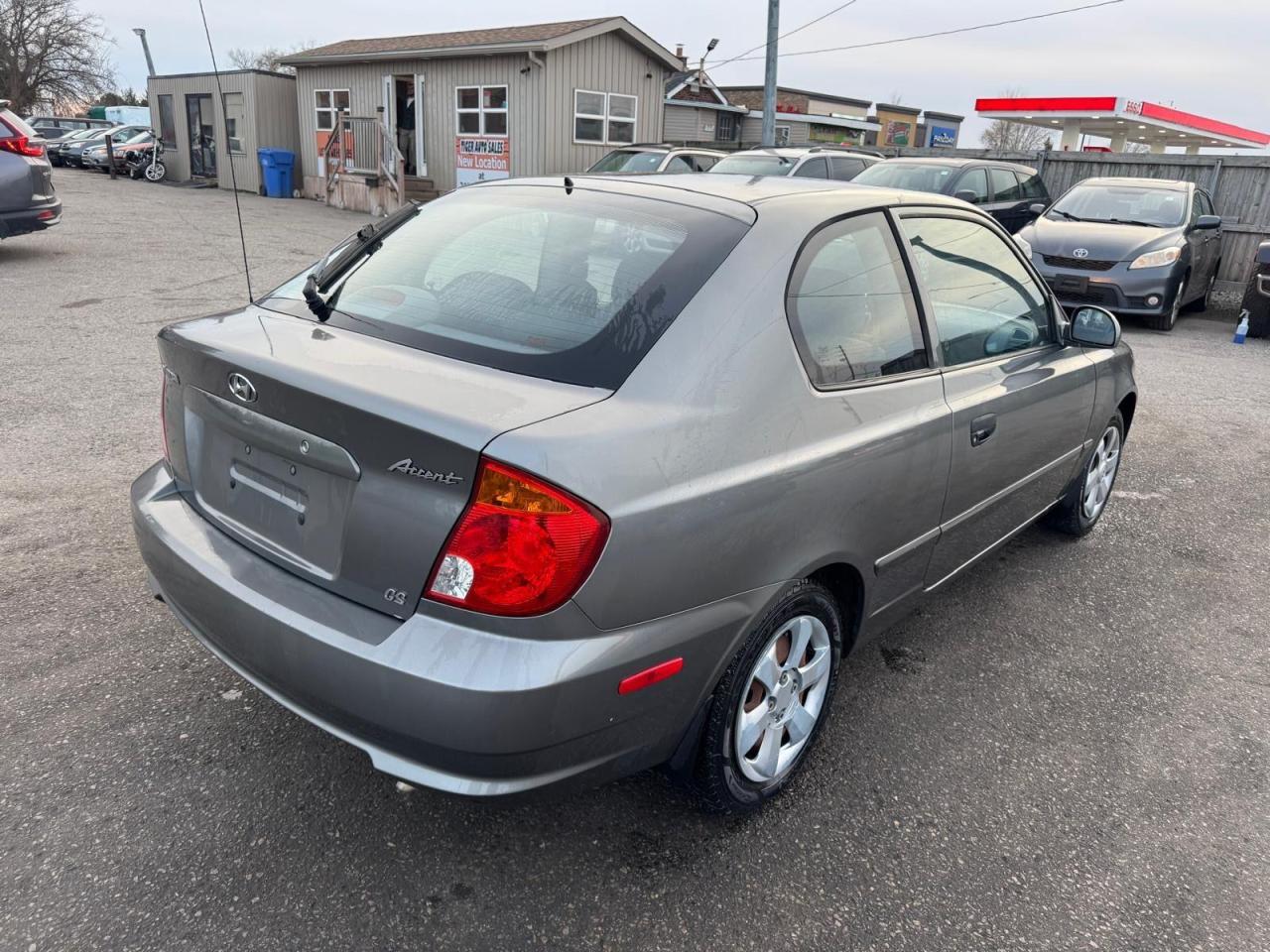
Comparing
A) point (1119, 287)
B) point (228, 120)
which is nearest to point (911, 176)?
point (1119, 287)

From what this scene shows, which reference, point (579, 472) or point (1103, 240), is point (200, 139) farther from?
point (579, 472)

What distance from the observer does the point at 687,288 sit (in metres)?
2.21

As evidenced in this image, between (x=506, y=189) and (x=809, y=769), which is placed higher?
(x=506, y=189)

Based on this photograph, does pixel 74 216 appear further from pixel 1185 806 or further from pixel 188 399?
pixel 1185 806

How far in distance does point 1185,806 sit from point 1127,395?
2.42m

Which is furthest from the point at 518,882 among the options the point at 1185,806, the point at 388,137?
the point at 388,137

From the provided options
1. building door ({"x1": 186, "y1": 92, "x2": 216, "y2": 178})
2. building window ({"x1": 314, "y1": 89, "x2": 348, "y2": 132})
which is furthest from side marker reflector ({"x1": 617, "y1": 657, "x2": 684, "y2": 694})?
building door ({"x1": 186, "y1": 92, "x2": 216, "y2": 178})

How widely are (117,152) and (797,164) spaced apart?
24996 millimetres

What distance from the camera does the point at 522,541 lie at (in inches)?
71.4

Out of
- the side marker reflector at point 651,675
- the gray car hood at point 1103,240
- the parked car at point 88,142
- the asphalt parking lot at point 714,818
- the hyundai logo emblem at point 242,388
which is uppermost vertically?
the parked car at point 88,142

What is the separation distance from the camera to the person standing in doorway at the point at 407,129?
22.3 meters

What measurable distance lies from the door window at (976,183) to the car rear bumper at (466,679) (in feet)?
37.7

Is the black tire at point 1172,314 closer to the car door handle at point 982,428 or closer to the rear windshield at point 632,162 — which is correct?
the rear windshield at point 632,162

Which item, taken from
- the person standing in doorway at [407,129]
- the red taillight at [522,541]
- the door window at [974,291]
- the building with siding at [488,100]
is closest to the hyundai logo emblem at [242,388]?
the red taillight at [522,541]
